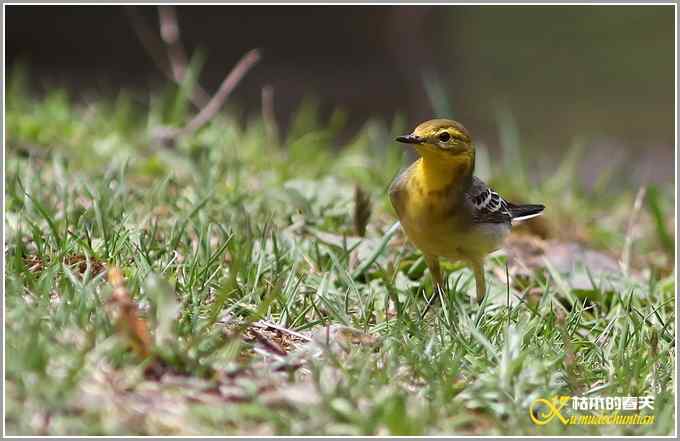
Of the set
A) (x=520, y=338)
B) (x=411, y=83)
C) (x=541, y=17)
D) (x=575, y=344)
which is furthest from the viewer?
(x=541, y=17)

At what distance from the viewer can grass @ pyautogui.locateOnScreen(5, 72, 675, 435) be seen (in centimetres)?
251

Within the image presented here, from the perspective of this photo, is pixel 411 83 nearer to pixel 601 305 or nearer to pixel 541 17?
pixel 601 305

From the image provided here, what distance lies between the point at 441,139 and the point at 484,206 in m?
0.45

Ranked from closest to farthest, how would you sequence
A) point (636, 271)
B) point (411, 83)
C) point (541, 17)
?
point (636, 271) < point (411, 83) < point (541, 17)

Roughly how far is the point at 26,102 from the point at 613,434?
4885mm

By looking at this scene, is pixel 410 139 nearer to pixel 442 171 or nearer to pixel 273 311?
pixel 442 171

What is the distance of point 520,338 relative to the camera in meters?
2.97

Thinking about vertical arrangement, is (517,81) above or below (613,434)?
above

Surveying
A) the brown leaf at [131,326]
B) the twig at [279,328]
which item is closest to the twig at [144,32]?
the twig at [279,328]

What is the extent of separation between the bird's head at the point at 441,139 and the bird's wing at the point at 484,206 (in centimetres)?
23

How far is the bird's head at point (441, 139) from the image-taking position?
11.3ft

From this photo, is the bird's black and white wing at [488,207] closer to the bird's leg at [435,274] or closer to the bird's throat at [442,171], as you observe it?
the bird's throat at [442,171]

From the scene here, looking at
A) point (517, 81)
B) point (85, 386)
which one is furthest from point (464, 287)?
point (517, 81)

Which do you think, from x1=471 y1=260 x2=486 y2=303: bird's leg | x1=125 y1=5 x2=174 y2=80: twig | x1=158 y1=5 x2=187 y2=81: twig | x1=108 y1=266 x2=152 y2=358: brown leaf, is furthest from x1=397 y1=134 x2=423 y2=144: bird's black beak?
x1=125 y1=5 x2=174 y2=80: twig
